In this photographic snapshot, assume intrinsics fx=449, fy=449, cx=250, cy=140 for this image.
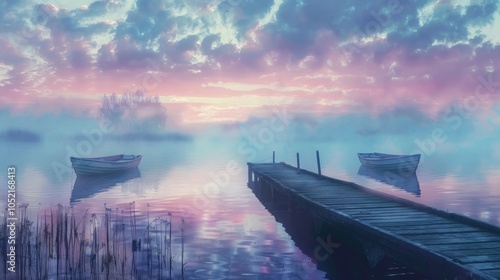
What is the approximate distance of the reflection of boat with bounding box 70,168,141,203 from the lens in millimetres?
31406

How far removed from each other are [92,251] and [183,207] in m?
11.7

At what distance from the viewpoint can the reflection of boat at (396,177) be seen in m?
36.1

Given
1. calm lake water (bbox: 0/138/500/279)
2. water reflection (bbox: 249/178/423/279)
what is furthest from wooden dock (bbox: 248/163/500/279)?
calm lake water (bbox: 0/138/500/279)

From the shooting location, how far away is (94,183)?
3759 cm

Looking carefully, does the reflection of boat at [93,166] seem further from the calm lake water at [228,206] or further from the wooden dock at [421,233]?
the wooden dock at [421,233]

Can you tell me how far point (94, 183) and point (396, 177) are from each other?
1111 inches

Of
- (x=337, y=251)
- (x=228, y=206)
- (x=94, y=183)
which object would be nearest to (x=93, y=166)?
(x=94, y=183)

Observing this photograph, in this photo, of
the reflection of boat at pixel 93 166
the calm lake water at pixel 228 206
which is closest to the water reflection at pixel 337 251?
the calm lake water at pixel 228 206

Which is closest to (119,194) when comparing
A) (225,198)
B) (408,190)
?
(225,198)

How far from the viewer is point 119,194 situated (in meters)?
31.3

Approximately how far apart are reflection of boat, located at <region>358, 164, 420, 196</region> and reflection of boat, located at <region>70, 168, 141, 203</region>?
23.3 metres

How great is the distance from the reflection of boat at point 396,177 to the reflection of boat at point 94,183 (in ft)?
76.6

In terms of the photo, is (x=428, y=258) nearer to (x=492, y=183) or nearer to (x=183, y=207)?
(x=183, y=207)

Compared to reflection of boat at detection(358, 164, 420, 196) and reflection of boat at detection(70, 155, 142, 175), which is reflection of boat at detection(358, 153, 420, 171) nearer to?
reflection of boat at detection(358, 164, 420, 196)
